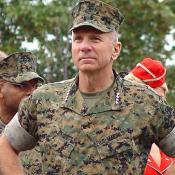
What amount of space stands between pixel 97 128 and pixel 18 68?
7.97 feet

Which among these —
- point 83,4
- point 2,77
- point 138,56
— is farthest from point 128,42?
point 83,4

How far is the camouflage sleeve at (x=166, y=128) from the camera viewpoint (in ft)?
16.4

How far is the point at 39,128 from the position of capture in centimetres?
505

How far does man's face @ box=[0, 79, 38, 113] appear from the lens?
7.04 meters

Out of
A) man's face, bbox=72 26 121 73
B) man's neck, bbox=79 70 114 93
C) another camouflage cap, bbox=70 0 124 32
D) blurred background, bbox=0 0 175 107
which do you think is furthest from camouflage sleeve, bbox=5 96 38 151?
blurred background, bbox=0 0 175 107

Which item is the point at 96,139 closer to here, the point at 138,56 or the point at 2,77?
the point at 2,77

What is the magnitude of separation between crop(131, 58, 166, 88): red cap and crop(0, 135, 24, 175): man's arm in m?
2.15

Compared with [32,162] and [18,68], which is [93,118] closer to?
[32,162]

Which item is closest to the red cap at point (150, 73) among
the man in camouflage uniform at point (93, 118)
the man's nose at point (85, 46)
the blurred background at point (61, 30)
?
the man in camouflage uniform at point (93, 118)

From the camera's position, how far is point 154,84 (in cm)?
705

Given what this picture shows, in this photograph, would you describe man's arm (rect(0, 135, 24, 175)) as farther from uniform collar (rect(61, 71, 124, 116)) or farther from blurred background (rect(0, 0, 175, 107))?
blurred background (rect(0, 0, 175, 107))

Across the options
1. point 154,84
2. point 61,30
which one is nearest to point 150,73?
point 154,84

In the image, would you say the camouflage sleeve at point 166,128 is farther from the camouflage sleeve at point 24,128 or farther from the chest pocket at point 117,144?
the camouflage sleeve at point 24,128

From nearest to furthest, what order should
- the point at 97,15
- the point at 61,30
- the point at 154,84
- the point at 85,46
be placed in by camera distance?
the point at 85,46 → the point at 97,15 → the point at 154,84 → the point at 61,30
